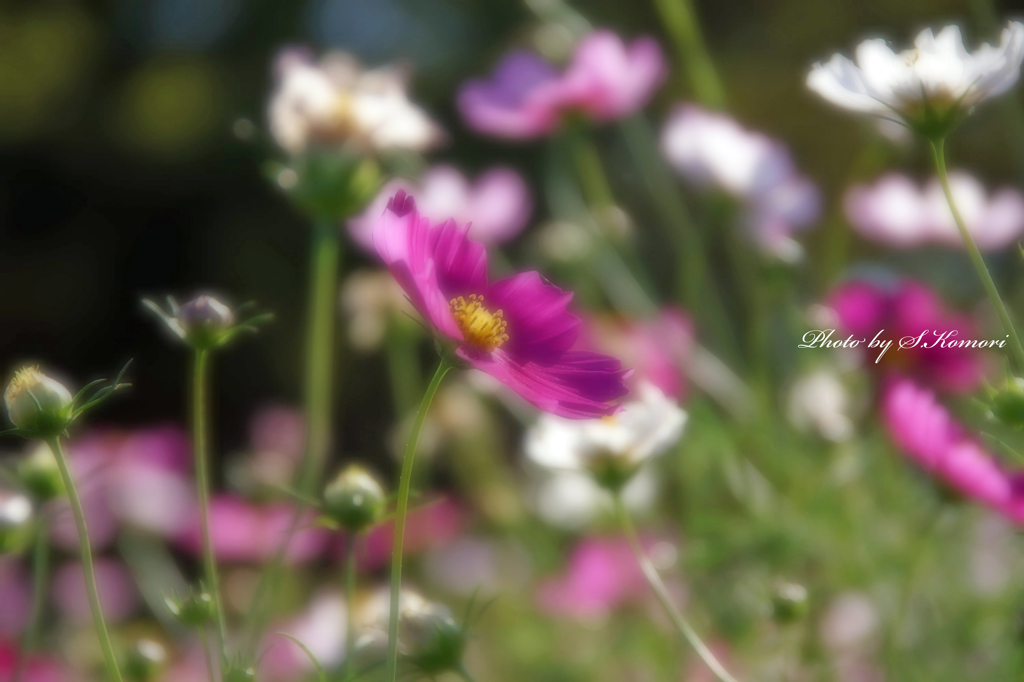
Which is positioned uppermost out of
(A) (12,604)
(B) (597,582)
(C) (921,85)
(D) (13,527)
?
(C) (921,85)

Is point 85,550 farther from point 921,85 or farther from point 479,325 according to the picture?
point 921,85

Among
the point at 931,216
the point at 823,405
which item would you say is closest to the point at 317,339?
the point at 823,405

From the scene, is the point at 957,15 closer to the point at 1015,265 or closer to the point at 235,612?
the point at 1015,265

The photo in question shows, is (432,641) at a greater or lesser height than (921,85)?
lesser

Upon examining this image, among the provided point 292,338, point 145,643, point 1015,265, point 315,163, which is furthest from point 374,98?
point 292,338

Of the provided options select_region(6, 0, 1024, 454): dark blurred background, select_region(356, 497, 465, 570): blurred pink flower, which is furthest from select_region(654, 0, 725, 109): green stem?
select_region(6, 0, 1024, 454): dark blurred background

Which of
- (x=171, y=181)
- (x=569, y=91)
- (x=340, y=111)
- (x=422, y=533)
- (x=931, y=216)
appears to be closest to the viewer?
(x=340, y=111)

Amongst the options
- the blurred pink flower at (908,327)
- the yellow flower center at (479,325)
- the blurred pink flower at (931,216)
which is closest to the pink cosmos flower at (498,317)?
the yellow flower center at (479,325)
